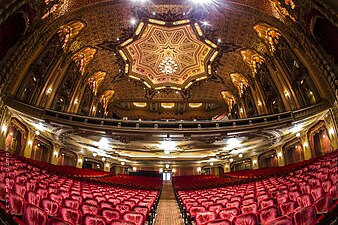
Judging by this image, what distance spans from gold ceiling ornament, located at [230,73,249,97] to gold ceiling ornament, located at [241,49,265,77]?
1834mm

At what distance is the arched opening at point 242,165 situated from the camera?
907 inches

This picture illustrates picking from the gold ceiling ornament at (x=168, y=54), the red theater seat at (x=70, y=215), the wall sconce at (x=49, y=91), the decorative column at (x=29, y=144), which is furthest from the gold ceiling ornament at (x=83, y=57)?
the red theater seat at (x=70, y=215)

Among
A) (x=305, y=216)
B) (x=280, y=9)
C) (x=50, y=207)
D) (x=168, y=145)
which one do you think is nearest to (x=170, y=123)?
(x=168, y=145)

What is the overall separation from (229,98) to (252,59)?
292 inches

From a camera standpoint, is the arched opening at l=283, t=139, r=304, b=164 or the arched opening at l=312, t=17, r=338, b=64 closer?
the arched opening at l=312, t=17, r=338, b=64

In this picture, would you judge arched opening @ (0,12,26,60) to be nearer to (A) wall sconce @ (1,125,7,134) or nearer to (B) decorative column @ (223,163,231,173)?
(A) wall sconce @ (1,125,7,134)

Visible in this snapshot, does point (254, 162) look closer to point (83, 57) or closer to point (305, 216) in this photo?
point (83, 57)

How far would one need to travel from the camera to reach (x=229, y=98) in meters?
26.2

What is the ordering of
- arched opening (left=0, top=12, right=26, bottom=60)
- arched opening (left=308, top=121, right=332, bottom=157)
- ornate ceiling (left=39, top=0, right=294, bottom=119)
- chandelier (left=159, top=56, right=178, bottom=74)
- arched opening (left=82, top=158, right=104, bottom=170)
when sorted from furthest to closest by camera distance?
arched opening (left=82, top=158, right=104, bottom=170) → chandelier (left=159, top=56, right=178, bottom=74) → ornate ceiling (left=39, top=0, right=294, bottom=119) → arched opening (left=308, top=121, right=332, bottom=157) → arched opening (left=0, top=12, right=26, bottom=60)

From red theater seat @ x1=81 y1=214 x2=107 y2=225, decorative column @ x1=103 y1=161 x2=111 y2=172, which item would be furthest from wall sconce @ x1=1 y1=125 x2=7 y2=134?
decorative column @ x1=103 y1=161 x2=111 y2=172

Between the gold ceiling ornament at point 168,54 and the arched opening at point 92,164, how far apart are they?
9.25 m

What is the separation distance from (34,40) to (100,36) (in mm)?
5654

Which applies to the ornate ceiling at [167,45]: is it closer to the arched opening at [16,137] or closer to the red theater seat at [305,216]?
the arched opening at [16,137]

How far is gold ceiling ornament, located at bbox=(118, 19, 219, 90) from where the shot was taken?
19.3 meters
